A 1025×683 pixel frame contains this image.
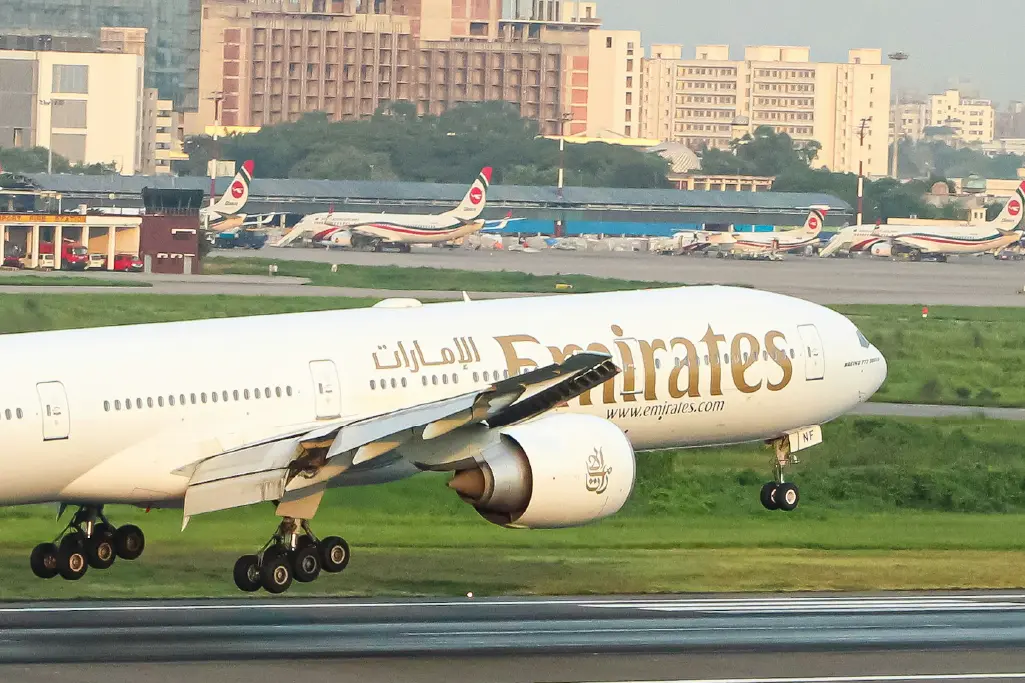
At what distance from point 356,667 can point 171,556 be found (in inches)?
553

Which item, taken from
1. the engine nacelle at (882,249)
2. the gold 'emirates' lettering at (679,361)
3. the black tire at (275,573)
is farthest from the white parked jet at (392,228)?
the black tire at (275,573)

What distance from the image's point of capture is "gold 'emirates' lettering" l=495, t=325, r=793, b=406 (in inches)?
1464

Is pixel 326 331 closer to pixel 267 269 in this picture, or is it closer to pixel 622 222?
pixel 267 269

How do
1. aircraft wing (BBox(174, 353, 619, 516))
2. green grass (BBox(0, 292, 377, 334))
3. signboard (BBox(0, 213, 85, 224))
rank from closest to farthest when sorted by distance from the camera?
aircraft wing (BBox(174, 353, 619, 516)) < green grass (BBox(0, 292, 377, 334)) < signboard (BBox(0, 213, 85, 224))

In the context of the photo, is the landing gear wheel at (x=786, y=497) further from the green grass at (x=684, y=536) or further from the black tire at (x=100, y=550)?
the black tire at (x=100, y=550)

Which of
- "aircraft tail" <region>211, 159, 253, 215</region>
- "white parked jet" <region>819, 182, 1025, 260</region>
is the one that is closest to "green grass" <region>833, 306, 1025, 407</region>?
"white parked jet" <region>819, 182, 1025, 260</region>

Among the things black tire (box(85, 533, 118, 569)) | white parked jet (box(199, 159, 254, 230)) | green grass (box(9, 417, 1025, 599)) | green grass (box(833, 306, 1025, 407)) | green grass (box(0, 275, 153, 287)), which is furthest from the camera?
white parked jet (box(199, 159, 254, 230))

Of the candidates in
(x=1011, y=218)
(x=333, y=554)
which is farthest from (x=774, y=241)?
(x=333, y=554)

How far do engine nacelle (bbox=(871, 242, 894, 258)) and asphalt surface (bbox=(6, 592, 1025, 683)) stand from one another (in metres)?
130

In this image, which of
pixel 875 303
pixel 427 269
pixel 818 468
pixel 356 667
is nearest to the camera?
pixel 356 667

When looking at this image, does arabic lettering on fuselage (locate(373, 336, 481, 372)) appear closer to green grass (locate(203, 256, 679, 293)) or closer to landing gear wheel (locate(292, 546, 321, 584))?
landing gear wheel (locate(292, 546, 321, 584))

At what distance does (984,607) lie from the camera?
36281mm

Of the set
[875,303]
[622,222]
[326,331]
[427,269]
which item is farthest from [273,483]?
[622,222]

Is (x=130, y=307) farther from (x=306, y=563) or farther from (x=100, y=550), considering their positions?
(x=306, y=563)
